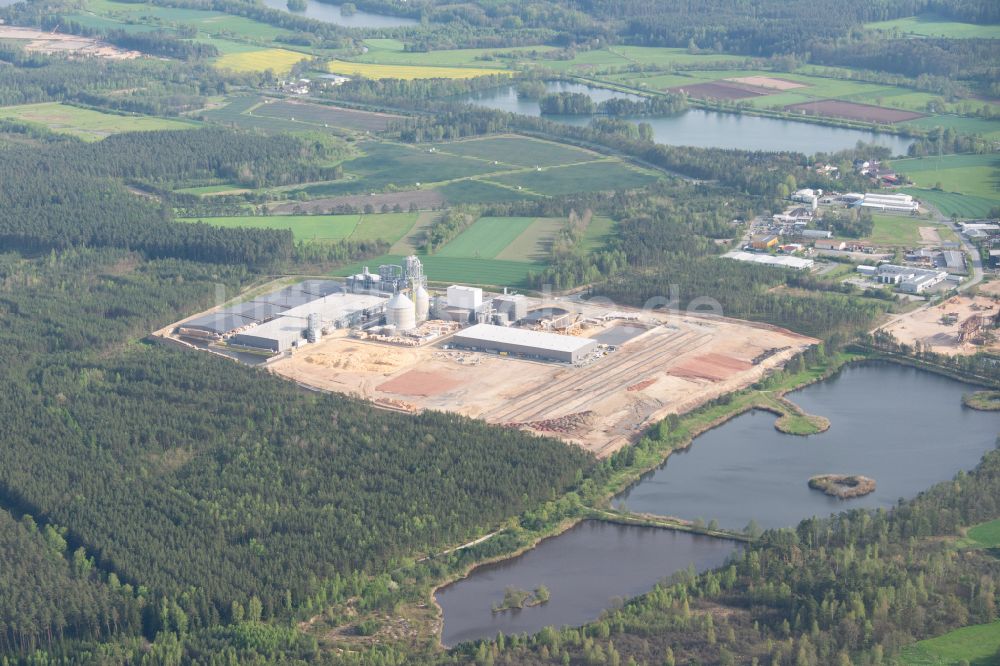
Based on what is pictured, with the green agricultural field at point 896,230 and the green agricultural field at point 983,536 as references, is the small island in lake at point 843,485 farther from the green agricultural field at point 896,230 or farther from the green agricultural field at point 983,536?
the green agricultural field at point 896,230

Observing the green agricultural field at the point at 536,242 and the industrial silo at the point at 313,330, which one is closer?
the industrial silo at the point at 313,330

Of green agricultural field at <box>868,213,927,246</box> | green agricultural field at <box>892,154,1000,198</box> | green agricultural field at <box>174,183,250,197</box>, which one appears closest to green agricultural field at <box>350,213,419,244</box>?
green agricultural field at <box>174,183,250,197</box>

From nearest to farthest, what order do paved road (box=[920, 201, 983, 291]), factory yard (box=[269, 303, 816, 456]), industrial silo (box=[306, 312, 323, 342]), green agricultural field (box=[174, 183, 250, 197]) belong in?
factory yard (box=[269, 303, 816, 456]) < industrial silo (box=[306, 312, 323, 342]) < paved road (box=[920, 201, 983, 291]) < green agricultural field (box=[174, 183, 250, 197])

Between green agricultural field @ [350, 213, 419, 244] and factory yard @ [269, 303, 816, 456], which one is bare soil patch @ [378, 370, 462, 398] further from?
green agricultural field @ [350, 213, 419, 244]

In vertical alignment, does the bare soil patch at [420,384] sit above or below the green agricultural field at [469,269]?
below

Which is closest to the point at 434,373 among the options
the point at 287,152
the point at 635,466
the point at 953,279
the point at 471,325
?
the point at 471,325

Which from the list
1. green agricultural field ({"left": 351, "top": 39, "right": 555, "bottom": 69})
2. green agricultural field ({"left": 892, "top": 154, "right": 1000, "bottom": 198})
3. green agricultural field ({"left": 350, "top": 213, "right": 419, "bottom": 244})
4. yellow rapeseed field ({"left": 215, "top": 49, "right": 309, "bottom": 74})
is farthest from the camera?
green agricultural field ({"left": 351, "top": 39, "right": 555, "bottom": 69})

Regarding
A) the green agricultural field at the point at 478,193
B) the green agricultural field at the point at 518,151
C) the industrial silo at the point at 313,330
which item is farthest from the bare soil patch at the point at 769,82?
the industrial silo at the point at 313,330

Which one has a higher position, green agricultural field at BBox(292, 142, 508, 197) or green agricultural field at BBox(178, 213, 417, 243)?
green agricultural field at BBox(292, 142, 508, 197)
